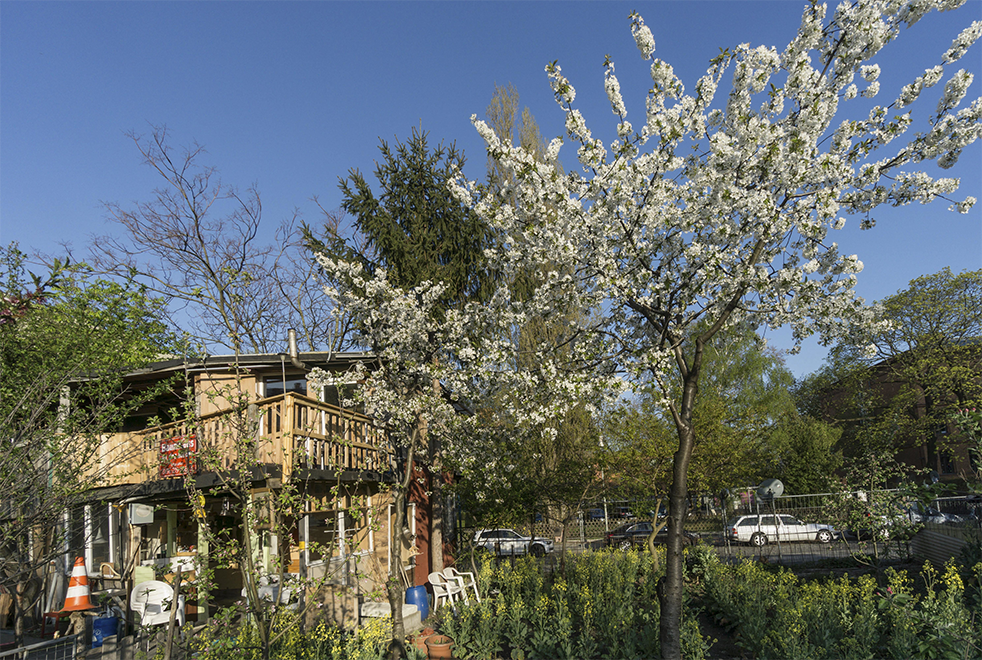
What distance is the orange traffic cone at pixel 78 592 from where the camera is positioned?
9039 millimetres

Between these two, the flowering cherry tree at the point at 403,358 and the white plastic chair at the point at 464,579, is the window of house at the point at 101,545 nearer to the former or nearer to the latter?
the flowering cherry tree at the point at 403,358

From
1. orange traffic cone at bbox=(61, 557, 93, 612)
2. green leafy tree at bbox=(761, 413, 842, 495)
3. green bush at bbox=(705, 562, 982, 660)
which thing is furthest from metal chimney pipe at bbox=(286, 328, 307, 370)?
green leafy tree at bbox=(761, 413, 842, 495)

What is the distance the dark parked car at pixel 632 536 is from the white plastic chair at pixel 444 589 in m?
8.16

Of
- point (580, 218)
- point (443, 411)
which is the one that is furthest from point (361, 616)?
point (580, 218)

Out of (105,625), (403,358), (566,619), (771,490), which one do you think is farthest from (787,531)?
(105,625)

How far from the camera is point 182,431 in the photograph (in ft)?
35.8

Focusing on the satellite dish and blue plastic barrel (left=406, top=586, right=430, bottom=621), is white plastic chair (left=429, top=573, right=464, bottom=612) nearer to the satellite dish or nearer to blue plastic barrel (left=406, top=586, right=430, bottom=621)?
blue plastic barrel (left=406, top=586, right=430, bottom=621)

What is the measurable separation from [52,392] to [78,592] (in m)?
4.32

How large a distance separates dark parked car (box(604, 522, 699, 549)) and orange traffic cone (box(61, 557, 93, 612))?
46.7 feet

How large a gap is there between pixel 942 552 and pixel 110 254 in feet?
82.7

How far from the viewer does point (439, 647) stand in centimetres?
967

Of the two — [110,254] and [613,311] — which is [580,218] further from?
[110,254]

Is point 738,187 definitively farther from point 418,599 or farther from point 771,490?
point 771,490

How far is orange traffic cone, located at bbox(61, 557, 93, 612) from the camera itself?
9039 mm
